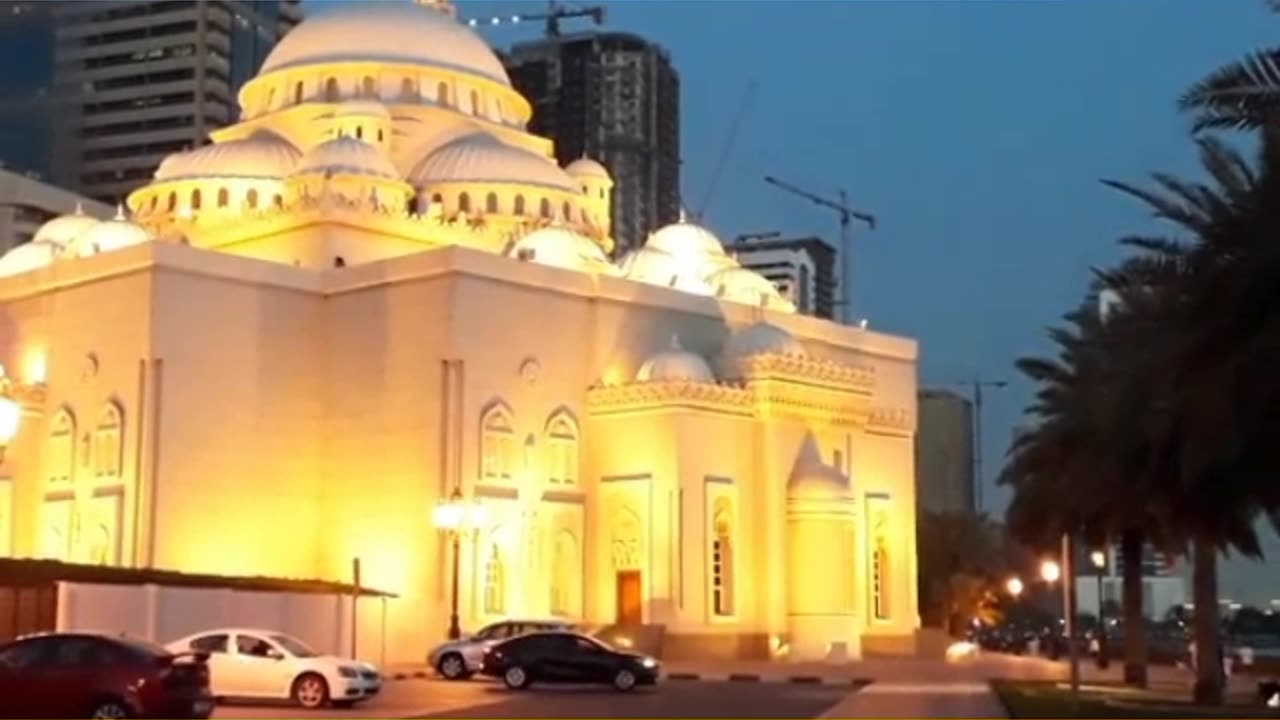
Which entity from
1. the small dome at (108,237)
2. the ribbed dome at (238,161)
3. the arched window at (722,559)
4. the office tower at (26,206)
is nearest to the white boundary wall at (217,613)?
the arched window at (722,559)

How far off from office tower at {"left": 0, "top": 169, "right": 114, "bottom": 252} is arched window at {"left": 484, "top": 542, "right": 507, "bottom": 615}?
2126 inches

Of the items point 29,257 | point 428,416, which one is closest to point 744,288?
point 428,416

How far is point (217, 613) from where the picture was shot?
A: 3403cm

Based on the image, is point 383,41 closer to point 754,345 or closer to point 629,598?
point 754,345

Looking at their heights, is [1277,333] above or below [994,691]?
above

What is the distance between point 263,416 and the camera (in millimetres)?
47375

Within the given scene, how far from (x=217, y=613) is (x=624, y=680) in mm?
8145

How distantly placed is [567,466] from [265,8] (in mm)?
90086

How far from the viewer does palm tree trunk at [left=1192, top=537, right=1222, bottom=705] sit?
28.7 metres

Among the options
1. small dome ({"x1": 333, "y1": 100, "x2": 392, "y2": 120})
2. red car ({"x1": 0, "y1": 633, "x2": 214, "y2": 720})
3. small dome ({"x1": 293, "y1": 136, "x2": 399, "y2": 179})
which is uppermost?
small dome ({"x1": 333, "y1": 100, "x2": 392, "y2": 120})

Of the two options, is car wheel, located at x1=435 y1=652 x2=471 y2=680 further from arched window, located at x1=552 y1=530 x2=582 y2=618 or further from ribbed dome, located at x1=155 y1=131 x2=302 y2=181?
ribbed dome, located at x1=155 y1=131 x2=302 y2=181

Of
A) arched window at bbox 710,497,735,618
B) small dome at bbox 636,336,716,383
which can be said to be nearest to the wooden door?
arched window at bbox 710,497,735,618

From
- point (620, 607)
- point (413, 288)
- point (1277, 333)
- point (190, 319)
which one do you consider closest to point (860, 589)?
point (620, 607)

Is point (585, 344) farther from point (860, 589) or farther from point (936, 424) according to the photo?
point (936, 424)
